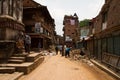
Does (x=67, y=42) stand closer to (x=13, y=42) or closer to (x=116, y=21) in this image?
(x=116, y=21)

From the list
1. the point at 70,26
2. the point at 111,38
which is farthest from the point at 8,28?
the point at 70,26

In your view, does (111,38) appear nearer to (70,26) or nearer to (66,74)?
(66,74)

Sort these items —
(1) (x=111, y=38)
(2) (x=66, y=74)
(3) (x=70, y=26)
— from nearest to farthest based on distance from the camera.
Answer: (2) (x=66, y=74) < (1) (x=111, y=38) < (3) (x=70, y=26)

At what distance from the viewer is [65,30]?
243 feet

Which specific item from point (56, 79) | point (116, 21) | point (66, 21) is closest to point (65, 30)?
point (66, 21)

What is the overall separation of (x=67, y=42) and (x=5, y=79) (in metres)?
60.5

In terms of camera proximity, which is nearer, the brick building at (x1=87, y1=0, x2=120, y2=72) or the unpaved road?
the unpaved road

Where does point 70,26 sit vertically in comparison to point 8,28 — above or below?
above

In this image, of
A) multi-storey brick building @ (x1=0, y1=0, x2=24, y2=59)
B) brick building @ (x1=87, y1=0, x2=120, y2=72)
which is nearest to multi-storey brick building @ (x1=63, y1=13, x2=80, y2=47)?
brick building @ (x1=87, y1=0, x2=120, y2=72)

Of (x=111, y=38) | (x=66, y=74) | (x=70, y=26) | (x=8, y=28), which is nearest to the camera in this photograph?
(x=66, y=74)

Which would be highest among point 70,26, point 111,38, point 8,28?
point 70,26

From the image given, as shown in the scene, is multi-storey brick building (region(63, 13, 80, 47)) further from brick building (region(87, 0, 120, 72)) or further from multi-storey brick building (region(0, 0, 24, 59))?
multi-storey brick building (region(0, 0, 24, 59))

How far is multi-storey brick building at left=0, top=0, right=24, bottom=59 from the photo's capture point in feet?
51.8

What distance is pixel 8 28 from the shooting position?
16.2 m
